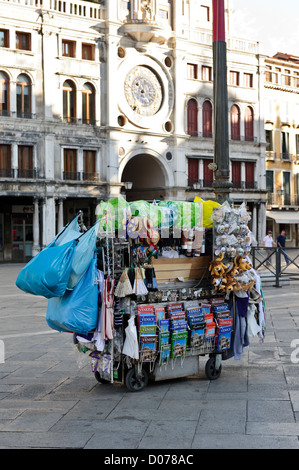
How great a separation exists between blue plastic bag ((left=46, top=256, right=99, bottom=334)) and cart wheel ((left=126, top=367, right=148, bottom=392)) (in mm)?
712

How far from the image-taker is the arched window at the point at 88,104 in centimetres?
3891

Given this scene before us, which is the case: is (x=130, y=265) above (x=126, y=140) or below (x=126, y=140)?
below

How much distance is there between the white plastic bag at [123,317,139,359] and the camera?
6.98m

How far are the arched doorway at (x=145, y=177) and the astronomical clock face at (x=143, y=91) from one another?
314cm

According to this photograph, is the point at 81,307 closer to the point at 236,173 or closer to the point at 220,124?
the point at 220,124

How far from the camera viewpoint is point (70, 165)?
38.5 meters

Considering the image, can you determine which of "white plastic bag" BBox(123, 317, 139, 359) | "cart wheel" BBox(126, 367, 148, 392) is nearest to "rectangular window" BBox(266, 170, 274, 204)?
"cart wheel" BBox(126, 367, 148, 392)

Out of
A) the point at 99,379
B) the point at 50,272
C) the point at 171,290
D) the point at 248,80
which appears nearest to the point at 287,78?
the point at 248,80

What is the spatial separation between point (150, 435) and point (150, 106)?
3714cm

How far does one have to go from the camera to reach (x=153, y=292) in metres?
7.36

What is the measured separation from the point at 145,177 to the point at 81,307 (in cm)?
3772

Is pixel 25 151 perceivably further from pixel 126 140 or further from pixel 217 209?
pixel 217 209

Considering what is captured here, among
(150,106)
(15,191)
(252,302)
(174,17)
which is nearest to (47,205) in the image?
(15,191)

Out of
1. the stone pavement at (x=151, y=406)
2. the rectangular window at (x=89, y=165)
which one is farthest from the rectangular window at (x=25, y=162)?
the stone pavement at (x=151, y=406)
